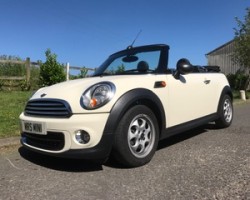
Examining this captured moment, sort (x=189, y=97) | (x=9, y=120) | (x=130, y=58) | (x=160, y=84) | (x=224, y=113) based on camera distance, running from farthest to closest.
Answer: (x=9, y=120), (x=224, y=113), (x=130, y=58), (x=189, y=97), (x=160, y=84)

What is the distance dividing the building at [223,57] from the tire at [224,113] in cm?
3246

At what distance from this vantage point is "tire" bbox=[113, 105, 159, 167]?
4.15 m

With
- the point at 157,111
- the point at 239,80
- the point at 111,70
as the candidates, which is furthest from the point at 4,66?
the point at 239,80

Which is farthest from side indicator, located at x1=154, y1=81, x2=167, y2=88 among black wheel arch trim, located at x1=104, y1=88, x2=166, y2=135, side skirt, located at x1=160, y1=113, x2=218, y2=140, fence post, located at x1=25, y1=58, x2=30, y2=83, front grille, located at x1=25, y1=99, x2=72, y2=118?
fence post, located at x1=25, y1=58, x2=30, y2=83

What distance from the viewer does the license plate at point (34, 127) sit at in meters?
4.22

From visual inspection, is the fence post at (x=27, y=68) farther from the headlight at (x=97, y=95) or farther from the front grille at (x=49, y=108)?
the headlight at (x=97, y=95)

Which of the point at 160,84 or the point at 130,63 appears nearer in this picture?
the point at 160,84

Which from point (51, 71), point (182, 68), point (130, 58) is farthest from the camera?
point (51, 71)

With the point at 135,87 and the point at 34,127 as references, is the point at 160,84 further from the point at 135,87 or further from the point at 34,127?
the point at 34,127

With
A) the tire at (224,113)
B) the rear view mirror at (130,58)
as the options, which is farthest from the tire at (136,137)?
the tire at (224,113)

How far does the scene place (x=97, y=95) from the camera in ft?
13.6

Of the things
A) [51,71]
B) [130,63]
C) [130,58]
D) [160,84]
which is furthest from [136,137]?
[51,71]

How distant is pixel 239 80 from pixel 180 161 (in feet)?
91.5

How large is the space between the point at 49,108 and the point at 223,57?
1504 inches
